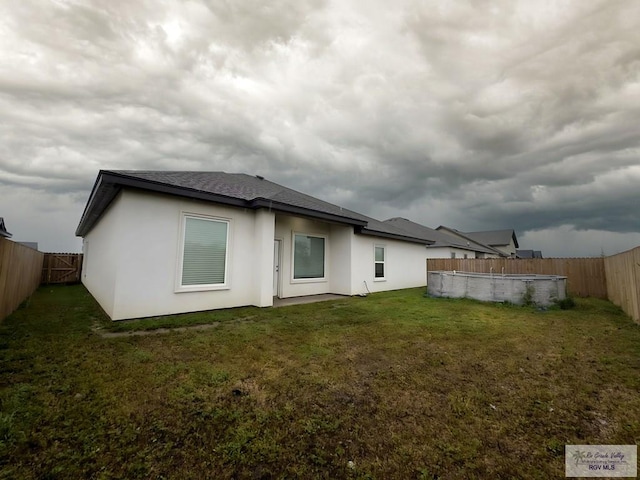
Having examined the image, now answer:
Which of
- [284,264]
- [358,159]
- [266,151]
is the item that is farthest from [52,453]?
[358,159]

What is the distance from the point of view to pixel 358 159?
51.5 feet

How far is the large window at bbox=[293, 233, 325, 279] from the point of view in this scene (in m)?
10.1

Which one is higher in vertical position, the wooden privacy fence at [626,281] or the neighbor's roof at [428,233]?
the neighbor's roof at [428,233]

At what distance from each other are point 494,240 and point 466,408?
48.5 meters

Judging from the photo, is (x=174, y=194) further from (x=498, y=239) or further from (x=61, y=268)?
(x=498, y=239)

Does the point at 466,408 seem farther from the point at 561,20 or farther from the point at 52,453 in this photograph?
the point at 561,20

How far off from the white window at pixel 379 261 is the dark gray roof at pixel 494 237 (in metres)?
35.4

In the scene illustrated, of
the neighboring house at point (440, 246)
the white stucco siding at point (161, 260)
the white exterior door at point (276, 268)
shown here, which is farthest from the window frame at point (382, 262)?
the neighboring house at point (440, 246)

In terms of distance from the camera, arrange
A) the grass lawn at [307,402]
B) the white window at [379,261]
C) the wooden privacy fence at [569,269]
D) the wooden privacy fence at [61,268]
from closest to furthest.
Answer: the grass lawn at [307,402], the wooden privacy fence at [569,269], the white window at [379,261], the wooden privacy fence at [61,268]

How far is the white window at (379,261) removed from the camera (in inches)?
499

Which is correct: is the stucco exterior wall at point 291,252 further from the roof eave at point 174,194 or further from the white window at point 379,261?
the white window at point 379,261

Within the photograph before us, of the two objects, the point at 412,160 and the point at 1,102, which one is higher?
the point at 412,160

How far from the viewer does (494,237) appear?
43.6m

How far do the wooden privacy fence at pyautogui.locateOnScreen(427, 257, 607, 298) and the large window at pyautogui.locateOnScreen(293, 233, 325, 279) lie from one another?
1075 centimetres
